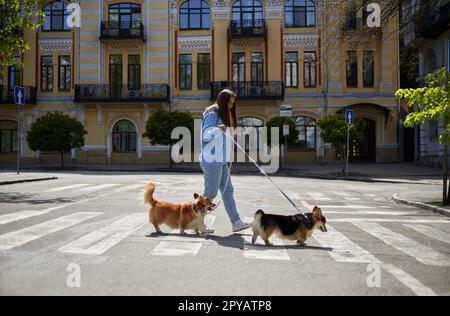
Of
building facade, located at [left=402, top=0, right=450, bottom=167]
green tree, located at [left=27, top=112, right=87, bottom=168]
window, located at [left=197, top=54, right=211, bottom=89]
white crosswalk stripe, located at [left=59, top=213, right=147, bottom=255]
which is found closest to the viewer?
white crosswalk stripe, located at [left=59, top=213, right=147, bottom=255]

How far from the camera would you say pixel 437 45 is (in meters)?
27.9

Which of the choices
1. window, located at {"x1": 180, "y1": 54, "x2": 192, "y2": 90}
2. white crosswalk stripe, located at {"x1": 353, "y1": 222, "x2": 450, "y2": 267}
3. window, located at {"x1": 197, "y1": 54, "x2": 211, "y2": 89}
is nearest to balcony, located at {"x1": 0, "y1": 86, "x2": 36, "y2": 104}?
window, located at {"x1": 180, "y1": 54, "x2": 192, "y2": 90}

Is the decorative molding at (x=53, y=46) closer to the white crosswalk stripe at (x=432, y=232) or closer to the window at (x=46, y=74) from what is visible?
the window at (x=46, y=74)

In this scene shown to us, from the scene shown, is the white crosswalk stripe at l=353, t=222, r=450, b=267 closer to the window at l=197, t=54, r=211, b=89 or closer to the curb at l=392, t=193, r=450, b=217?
the curb at l=392, t=193, r=450, b=217

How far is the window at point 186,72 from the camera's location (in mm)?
36938

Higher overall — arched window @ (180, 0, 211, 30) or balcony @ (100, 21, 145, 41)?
arched window @ (180, 0, 211, 30)

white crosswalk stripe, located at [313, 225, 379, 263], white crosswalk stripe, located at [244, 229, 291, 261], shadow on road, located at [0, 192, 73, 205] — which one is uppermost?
shadow on road, located at [0, 192, 73, 205]

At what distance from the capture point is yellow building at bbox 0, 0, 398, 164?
3562 centimetres

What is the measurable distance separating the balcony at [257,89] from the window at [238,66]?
3.00 feet

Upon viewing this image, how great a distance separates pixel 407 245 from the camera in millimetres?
6691

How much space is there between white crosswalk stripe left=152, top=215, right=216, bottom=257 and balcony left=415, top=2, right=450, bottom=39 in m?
20.6

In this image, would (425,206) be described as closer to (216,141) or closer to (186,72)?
(216,141)

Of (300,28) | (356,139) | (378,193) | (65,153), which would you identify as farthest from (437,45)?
(65,153)
